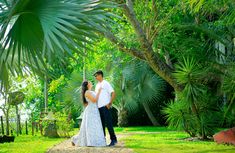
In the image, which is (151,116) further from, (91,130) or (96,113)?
(91,130)

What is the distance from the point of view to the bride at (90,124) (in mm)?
12047

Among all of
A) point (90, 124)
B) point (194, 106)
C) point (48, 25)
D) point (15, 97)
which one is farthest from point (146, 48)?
point (48, 25)

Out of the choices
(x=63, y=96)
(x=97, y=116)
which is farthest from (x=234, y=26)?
(x=63, y=96)

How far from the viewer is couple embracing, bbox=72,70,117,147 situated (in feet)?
39.4

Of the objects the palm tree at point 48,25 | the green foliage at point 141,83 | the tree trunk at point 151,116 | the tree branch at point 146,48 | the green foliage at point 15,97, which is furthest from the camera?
the tree trunk at point 151,116

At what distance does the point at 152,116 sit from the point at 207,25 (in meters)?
10.9

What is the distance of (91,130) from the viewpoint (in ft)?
39.9

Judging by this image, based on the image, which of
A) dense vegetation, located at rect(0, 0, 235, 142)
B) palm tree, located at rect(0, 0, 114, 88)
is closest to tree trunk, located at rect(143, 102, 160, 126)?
dense vegetation, located at rect(0, 0, 235, 142)

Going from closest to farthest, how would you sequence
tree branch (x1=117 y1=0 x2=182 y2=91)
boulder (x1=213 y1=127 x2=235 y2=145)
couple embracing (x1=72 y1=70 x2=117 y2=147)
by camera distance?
boulder (x1=213 y1=127 x2=235 y2=145) < couple embracing (x1=72 y1=70 x2=117 y2=147) < tree branch (x1=117 y1=0 x2=182 y2=91)

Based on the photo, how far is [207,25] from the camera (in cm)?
1639

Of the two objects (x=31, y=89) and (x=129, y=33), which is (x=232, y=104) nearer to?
(x=129, y=33)

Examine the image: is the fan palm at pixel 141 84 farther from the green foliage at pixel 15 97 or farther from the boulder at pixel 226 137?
the boulder at pixel 226 137

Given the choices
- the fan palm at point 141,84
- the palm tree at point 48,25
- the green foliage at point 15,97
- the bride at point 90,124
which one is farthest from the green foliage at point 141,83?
the palm tree at point 48,25

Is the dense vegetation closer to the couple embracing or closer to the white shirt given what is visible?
the couple embracing
